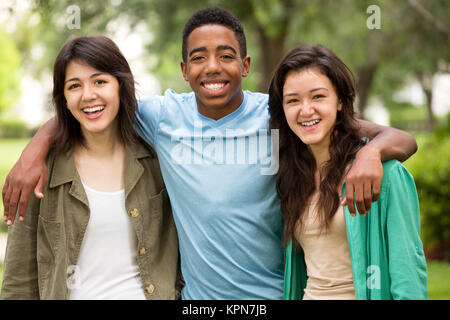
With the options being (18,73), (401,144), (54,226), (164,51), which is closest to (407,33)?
(164,51)

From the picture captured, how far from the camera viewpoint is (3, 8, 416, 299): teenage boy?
2.79 meters

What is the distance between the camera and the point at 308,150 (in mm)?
2934

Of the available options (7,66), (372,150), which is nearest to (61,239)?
(372,150)

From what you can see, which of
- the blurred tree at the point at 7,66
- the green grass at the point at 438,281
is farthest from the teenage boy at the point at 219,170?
the blurred tree at the point at 7,66

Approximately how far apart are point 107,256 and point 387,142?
157 cm

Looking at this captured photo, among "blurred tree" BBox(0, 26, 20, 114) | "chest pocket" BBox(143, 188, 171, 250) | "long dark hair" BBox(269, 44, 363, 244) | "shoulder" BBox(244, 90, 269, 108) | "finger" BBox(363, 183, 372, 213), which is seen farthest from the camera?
"blurred tree" BBox(0, 26, 20, 114)

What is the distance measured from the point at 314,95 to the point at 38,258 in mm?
1701

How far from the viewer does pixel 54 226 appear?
9.32 ft

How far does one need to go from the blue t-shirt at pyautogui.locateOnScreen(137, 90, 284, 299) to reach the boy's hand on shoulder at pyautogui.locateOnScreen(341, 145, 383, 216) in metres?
0.54

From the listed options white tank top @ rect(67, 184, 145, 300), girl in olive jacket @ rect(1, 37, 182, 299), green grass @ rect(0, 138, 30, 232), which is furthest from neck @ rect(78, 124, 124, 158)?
green grass @ rect(0, 138, 30, 232)

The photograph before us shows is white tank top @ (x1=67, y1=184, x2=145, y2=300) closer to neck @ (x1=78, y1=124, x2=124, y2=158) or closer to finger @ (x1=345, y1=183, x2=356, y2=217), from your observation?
neck @ (x1=78, y1=124, x2=124, y2=158)
